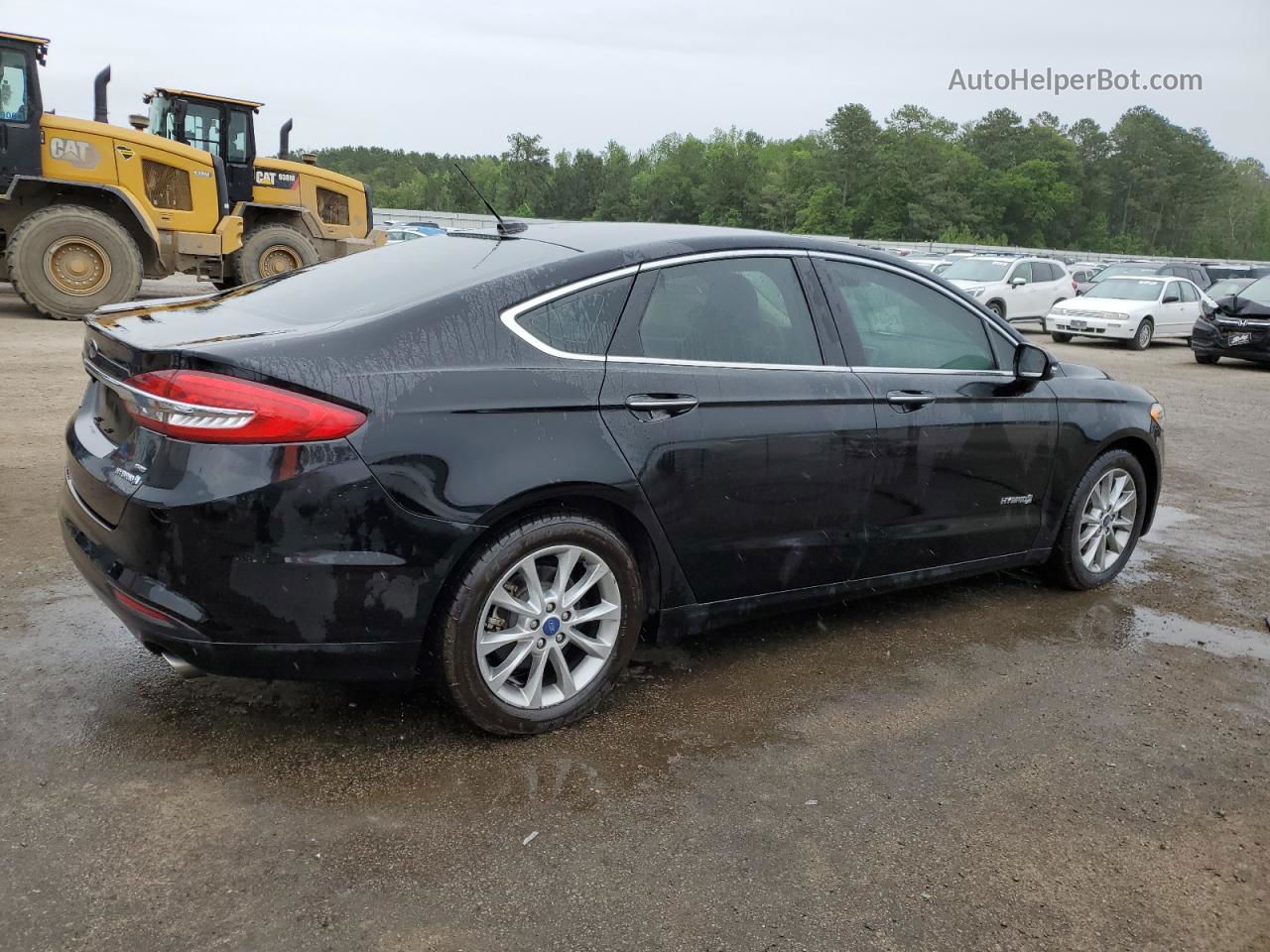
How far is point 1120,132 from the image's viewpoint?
104 m

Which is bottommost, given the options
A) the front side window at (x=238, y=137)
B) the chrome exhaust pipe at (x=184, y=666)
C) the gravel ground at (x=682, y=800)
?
the gravel ground at (x=682, y=800)

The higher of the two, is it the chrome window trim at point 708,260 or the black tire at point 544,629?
the chrome window trim at point 708,260


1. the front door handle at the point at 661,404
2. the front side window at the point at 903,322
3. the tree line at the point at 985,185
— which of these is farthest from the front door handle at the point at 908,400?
the tree line at the point at 985,185

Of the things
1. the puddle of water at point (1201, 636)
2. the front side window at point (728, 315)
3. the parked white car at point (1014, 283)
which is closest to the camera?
the front side window at point (728, 315)

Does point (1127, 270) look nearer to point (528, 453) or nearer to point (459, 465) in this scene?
point (528, 453)

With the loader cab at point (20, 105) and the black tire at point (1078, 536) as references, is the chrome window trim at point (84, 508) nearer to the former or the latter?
the black tire at point (1078, 536)

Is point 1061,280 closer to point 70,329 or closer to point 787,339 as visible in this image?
point 70,329

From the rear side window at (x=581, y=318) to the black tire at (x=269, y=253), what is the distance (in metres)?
13.7

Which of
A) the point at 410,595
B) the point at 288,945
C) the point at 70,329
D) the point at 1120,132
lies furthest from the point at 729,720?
the point at 1120,132

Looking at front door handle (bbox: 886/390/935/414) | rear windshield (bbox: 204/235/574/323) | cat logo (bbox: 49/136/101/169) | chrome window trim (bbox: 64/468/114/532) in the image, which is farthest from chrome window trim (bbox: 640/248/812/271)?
cat logo (bbox: 49/136/101/169)

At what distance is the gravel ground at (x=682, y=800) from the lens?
259 centimetres

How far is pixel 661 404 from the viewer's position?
3.55 m

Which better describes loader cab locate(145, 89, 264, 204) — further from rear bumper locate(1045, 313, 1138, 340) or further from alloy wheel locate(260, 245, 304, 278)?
rear bumper locate(1045, 313, 1138, 340)

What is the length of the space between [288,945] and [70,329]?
42.0 feet
